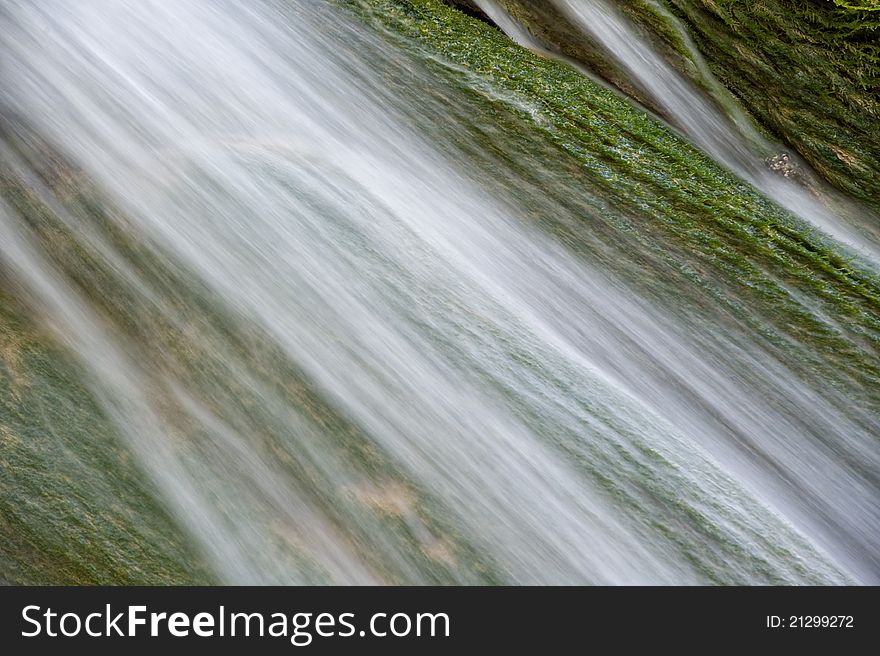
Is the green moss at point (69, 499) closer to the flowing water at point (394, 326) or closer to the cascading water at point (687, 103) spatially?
the flowing water at point (394, 326)

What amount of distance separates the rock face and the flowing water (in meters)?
0.23

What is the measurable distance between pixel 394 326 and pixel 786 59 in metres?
2.81

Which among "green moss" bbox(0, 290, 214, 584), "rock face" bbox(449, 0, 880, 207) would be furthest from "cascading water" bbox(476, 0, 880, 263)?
"green moss" bbox(0, 290, 214, 584)

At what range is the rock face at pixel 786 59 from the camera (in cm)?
398

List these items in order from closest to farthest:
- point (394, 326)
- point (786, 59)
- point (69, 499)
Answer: point (69, 499)
point (394, 326)
point (786, 59)

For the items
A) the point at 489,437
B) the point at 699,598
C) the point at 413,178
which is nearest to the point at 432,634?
the point at 489,437

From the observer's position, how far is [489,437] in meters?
3.58

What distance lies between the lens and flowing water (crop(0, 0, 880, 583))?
346 centimetres

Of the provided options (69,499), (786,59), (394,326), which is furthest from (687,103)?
(69,499)

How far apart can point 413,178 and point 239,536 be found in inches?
86.3

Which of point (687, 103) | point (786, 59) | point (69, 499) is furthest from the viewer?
point (687, 103)

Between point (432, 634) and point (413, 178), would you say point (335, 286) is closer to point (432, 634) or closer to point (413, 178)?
point (413, 178)

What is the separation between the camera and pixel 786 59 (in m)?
4.06

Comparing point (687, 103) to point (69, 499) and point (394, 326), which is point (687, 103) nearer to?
point (394, 326)
